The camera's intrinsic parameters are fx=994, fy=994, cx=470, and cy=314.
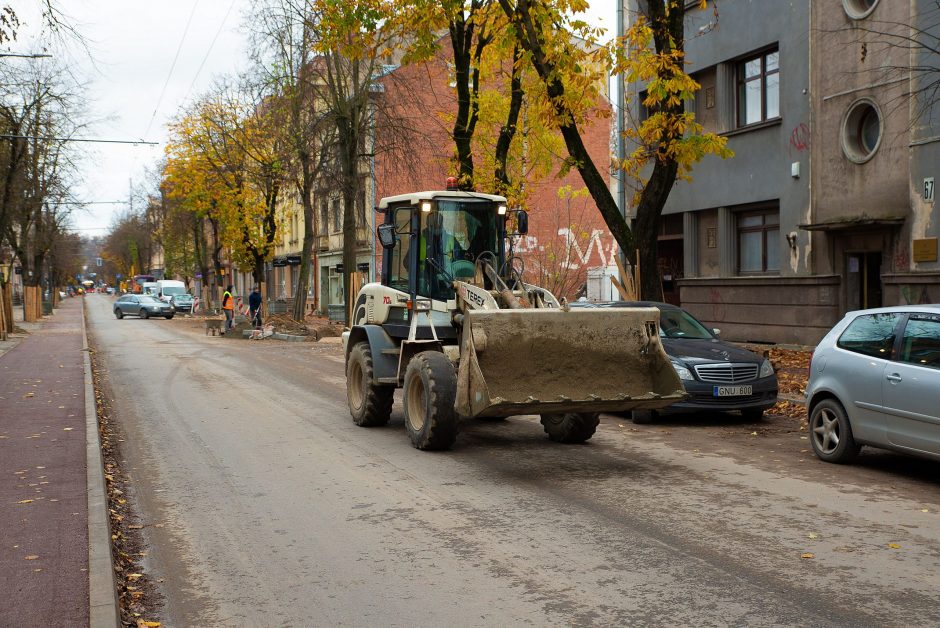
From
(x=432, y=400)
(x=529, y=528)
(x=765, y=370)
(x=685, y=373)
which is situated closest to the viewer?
(x=529, y=528)

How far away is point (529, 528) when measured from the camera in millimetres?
7051

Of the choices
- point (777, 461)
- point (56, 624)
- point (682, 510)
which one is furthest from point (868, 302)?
point (56, 624)

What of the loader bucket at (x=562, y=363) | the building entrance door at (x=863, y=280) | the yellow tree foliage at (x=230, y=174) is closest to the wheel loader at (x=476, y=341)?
the loader bucket at (x=562, y=363)

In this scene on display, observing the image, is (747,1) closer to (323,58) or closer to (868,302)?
(868,302)

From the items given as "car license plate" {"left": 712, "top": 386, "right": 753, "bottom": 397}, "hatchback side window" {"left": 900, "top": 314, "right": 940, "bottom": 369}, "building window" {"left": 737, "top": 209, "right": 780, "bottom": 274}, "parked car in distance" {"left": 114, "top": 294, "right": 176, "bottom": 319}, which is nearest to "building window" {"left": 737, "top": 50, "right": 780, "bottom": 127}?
"building window" {"left": 737, "top": 209, "right": 780, "bottom": 274}

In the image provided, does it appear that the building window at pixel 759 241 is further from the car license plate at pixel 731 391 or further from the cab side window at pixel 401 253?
the cab side window at pixel 401 253

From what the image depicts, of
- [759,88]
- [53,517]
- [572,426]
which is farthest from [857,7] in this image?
[53,517]

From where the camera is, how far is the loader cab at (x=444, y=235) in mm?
11406

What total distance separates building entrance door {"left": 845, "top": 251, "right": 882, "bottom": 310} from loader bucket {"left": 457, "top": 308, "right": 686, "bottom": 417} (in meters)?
12.0

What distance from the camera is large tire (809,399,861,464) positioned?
9438 mm

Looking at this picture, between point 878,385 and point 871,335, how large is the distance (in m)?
0.63

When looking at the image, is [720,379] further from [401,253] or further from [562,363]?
[401,253]

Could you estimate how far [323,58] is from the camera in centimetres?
3288

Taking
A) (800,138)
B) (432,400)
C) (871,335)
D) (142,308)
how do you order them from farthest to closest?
1. (142,308)
2. (800,138)
3. (432,400)
4. (871,335)
